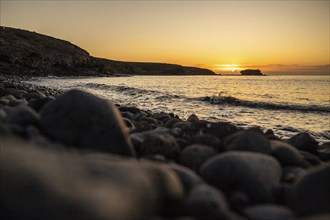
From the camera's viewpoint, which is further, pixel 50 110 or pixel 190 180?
pixel 50 110

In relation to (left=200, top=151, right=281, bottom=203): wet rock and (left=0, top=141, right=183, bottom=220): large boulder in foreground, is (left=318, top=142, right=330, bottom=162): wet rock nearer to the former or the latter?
(left=200, top=151, right=281, bottom=203): wet rock

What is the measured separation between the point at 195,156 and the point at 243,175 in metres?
0.62

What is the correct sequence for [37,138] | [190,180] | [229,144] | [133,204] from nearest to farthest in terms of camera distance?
1. [133,204]
2. [190,180]
3. [37,138]
4. [229,144]

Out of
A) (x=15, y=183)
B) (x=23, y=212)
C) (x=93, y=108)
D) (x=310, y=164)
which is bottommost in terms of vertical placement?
(x=310, y=164)

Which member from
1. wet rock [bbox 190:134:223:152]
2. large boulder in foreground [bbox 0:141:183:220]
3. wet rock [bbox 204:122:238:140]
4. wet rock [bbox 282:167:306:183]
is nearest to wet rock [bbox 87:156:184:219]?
large boulder in foreground [bbox 0:141:183:220]

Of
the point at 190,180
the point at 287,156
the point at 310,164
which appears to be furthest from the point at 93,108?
the point at 310,164

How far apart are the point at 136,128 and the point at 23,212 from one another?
114 inches

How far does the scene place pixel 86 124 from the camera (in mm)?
2869

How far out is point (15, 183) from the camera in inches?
55.4

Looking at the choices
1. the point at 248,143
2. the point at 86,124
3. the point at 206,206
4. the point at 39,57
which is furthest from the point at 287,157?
the point at 39,57

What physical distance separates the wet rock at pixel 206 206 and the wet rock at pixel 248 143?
1.24 metres

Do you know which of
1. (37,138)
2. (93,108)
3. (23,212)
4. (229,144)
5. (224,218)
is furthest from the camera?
(229,144)

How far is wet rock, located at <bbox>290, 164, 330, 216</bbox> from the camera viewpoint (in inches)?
87.5

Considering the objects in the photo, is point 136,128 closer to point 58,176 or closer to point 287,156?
point 287,156
